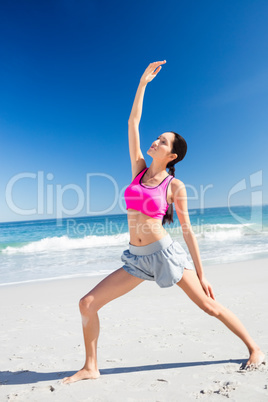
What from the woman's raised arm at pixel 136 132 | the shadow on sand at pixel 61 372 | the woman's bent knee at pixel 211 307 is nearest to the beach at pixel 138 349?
the shadow on sand at pixel 61 372

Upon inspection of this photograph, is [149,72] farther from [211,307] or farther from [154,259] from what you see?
[211,307]

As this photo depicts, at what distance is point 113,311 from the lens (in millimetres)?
5039

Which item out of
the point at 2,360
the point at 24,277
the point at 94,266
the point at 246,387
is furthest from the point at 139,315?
the point at 94,266

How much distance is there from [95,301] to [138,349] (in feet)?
3.91

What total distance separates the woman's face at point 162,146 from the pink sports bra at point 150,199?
0.72 ft

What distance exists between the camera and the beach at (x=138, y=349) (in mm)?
2594

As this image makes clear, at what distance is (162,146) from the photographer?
112 inches

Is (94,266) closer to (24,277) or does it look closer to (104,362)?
(24,277)

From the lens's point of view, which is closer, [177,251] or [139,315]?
[177,251]

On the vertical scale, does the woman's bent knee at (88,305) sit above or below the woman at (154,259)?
below

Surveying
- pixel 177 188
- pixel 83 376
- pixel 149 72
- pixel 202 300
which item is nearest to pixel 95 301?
pixel 83 376

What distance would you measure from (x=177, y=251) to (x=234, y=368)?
1161mm

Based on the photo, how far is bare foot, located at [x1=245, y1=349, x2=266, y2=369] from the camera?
2.84 meters

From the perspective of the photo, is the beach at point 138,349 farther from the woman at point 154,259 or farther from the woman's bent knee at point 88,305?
the woman's bent knee at point 88,305
